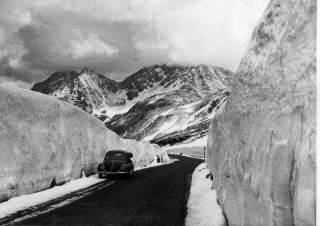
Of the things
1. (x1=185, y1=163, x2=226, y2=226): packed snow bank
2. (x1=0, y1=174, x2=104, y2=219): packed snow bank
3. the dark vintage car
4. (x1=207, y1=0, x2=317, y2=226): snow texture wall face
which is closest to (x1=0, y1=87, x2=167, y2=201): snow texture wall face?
(x1=0, y1=174, x2=104, y2=219): packed snow bank

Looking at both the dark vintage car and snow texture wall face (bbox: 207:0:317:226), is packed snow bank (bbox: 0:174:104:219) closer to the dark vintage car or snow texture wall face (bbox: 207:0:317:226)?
the dark vintage car

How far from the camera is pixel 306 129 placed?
499 cm

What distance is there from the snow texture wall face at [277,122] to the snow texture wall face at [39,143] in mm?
9492

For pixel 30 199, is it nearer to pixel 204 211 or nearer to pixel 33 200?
pixel 33 200

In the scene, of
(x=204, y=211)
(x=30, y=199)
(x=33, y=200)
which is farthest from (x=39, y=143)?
(x=204, y=211)

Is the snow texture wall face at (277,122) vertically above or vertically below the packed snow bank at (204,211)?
above

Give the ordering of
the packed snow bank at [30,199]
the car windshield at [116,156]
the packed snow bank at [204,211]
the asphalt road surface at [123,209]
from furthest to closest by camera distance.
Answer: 1. the car windshield at [116,156]
2. the packed snow bank at [30,199]
3. the packed snow bank at [204,211]
4. the asphalt road surface at [123,209]

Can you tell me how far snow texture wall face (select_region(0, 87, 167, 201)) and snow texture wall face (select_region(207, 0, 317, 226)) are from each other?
9.49 m

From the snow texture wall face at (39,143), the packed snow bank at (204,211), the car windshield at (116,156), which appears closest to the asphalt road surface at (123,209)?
the packed snow bank at (204,211)

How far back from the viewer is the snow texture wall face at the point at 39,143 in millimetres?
13719

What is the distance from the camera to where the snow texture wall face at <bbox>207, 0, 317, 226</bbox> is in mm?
4961

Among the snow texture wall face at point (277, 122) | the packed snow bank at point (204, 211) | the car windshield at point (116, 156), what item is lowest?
the packed snow bank at point (204, 211)

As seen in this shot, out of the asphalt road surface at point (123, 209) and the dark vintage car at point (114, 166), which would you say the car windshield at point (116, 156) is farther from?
the asphalt road surface at point (123, 209)

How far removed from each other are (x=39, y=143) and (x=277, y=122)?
13294 mm
